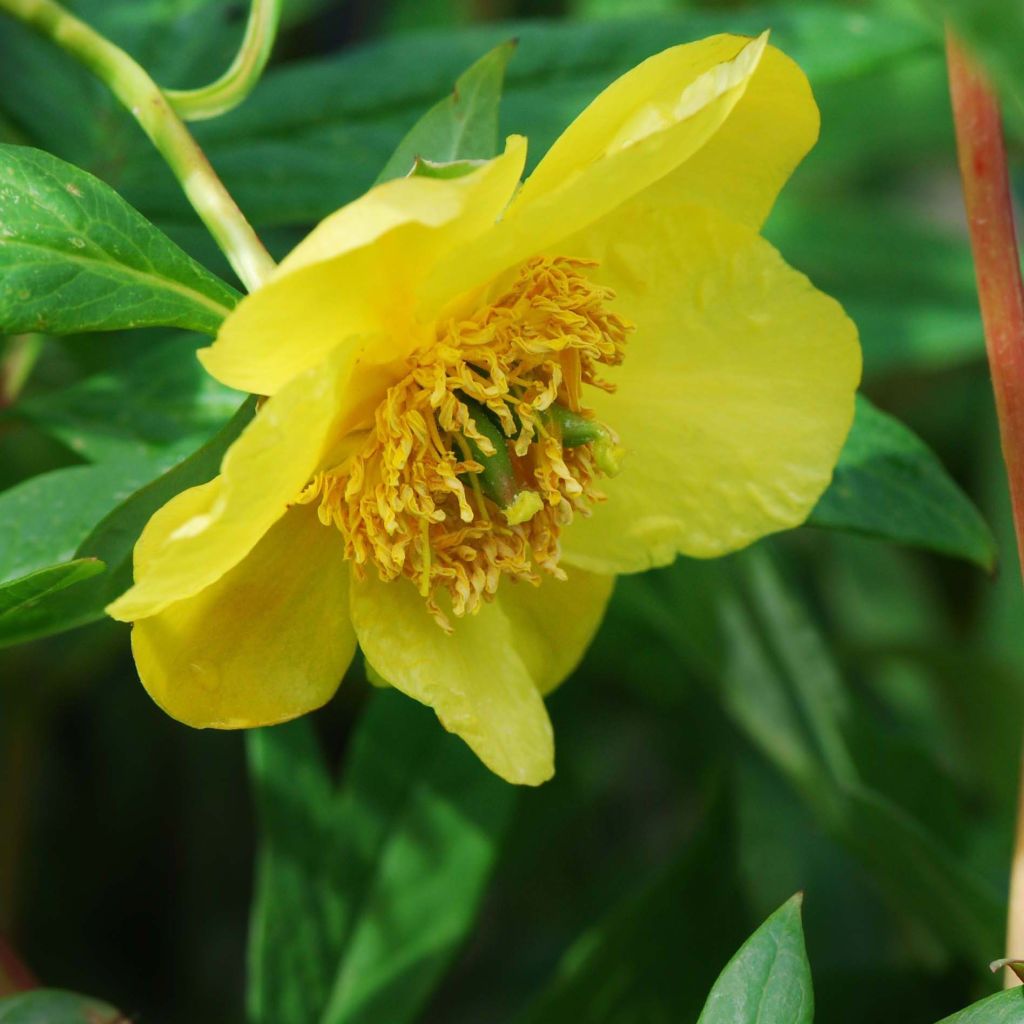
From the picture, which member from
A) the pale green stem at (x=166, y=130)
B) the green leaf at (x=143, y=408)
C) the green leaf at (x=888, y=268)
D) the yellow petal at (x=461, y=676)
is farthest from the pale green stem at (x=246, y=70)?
the green leaf at (x=888, y=268)

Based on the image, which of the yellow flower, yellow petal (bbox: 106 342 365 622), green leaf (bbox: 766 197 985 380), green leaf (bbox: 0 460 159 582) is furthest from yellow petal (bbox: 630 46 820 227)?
green leaf (bbox: 766 197 985 380)

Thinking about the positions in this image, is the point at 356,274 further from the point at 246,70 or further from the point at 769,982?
the point at 769,982

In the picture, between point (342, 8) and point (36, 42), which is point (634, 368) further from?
point (342, 8)

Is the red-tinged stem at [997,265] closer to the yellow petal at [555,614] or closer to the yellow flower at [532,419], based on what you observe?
the yellow flower at [532,419]

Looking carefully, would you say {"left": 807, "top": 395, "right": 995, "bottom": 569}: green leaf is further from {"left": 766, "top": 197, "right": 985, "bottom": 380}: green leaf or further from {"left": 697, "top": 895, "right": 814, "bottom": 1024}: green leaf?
{"left": 766, "top": 197, "right": 985, "bottom": 380}: green leaf

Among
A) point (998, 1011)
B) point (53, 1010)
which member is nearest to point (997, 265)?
point (998, 1011)
